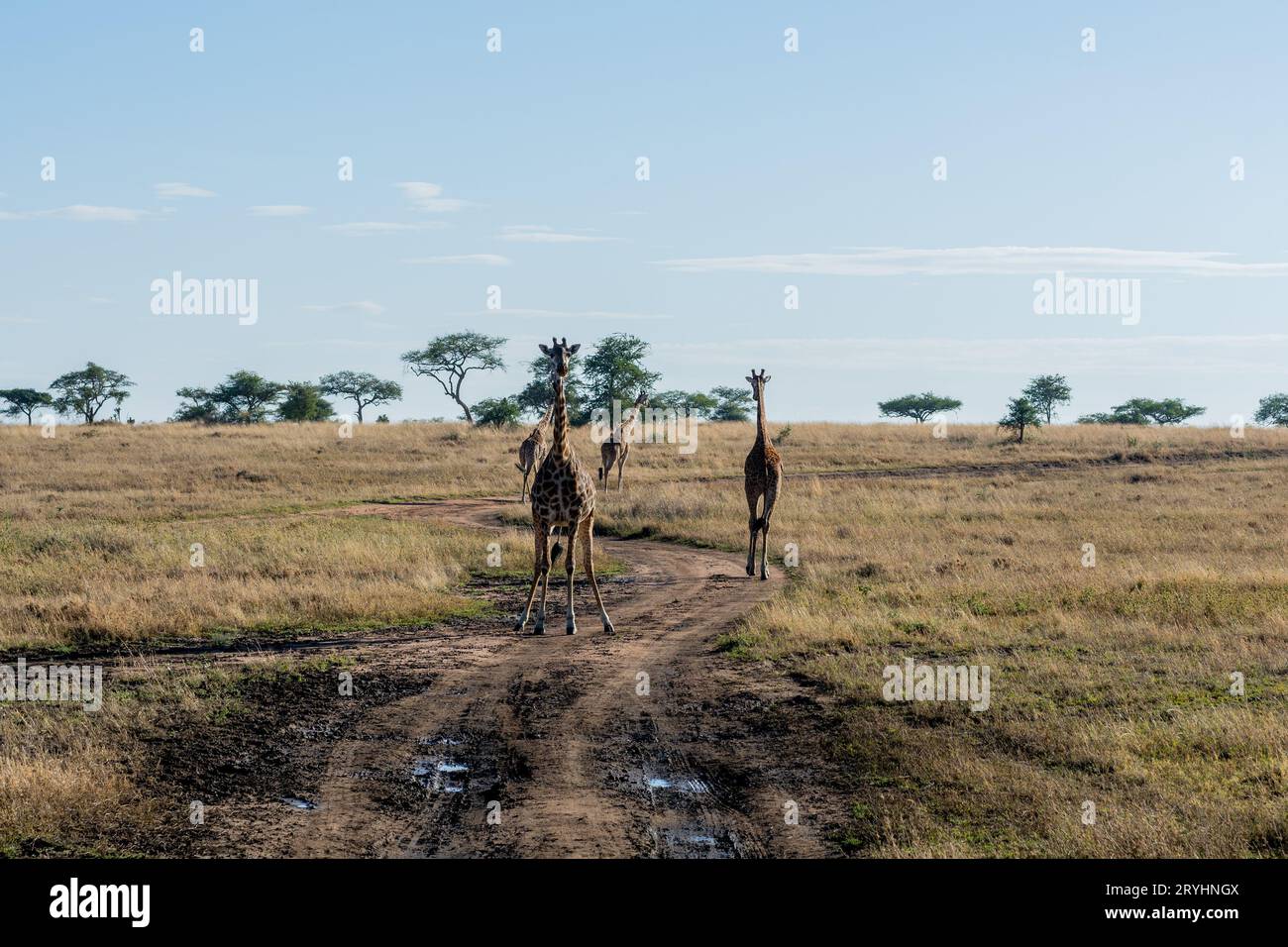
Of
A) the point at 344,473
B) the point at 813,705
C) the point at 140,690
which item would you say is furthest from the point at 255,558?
the point at 344,473

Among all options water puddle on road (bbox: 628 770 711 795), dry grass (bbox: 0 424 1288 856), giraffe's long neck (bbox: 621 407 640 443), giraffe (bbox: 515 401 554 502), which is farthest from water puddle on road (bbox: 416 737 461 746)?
giraffe's long neck (bbox: 621 407 640 443)

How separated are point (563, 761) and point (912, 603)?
9012 mm

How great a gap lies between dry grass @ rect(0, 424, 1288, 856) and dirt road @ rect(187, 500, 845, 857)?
0.66 meters

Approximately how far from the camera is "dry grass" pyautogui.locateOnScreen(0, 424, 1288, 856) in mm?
8734

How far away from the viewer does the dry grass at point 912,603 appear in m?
8.73

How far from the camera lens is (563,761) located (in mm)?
9992

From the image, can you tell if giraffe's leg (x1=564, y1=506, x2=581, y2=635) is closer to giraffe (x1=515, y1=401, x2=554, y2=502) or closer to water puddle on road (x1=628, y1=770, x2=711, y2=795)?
water puddle on road (x1=628, y1=770, x2=711, y2=795)

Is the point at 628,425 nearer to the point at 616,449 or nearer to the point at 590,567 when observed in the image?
the point at 616,449

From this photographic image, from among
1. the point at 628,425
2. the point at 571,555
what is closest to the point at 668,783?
the point at 571,555

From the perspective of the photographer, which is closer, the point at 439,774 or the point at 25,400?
the point at 439,774
